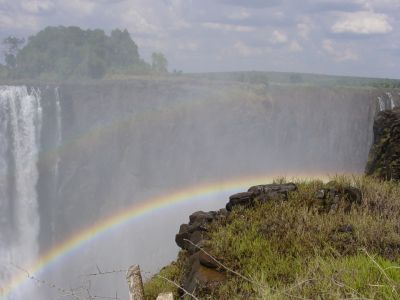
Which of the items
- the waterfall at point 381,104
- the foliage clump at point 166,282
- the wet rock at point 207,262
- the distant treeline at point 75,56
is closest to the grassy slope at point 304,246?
the foliage clump at point 166,282

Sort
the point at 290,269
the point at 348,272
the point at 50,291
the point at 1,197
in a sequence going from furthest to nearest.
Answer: the point at 1,197 → the point at 50,291 → the point at 290,269 → the point at 348,272

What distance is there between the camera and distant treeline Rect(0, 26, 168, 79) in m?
106

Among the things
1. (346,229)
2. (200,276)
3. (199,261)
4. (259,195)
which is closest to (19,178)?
(259,195)

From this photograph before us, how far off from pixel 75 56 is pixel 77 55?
0.76 m

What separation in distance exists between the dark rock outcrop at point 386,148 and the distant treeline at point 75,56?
91.0m

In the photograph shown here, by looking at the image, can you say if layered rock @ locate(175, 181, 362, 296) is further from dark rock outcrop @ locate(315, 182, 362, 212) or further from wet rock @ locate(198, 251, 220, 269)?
wet rock @ locate(198, 251, 220, 269)

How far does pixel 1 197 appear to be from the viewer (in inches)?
2149

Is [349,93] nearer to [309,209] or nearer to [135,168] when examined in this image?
[135,168]

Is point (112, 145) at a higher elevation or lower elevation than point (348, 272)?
lower

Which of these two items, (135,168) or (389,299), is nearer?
(389,299)

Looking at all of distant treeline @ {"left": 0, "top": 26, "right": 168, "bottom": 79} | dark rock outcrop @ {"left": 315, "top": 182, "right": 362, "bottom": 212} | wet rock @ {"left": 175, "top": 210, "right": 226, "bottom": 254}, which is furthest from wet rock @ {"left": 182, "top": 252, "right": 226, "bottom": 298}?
distant treeline @ {"left": 0, "top": 26, "right": 168, "bottom": 79}

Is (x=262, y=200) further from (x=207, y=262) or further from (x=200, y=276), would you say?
(x=200, y=276)

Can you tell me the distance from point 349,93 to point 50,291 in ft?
128

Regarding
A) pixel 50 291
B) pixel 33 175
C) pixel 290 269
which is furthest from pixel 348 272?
pixel 33 175
